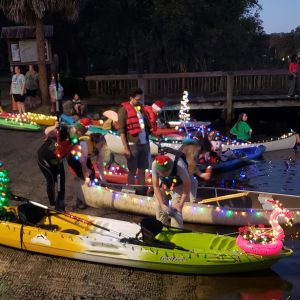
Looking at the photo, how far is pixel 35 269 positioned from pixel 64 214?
3.57 ft

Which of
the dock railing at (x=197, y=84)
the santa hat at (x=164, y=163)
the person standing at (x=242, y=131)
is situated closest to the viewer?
the santa hat at (x=164, y=163)

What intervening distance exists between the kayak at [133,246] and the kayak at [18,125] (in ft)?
30.0

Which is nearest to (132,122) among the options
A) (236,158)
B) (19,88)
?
(236,158)

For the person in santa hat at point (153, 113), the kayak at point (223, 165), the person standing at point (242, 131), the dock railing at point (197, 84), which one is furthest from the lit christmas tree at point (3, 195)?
the dock railing at point (197, 84)

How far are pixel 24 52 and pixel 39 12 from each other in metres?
3.39

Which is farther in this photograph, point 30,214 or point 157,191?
point 30,214

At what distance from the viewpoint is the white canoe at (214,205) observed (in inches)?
346

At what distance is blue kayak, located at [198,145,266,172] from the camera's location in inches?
552

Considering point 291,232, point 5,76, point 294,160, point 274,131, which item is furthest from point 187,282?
point 5,76

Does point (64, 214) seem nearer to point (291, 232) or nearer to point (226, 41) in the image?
point (291, 232)

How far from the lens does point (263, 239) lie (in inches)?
275

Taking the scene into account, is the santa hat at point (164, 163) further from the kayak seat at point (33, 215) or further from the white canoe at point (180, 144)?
the white canoe at point (180, 144)

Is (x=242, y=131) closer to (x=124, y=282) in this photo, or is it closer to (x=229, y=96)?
(x=229, y=96)

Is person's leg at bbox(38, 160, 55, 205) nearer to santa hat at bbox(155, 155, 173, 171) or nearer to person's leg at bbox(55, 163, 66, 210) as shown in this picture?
person's leg at bbox(55, 163, 66, 210)
